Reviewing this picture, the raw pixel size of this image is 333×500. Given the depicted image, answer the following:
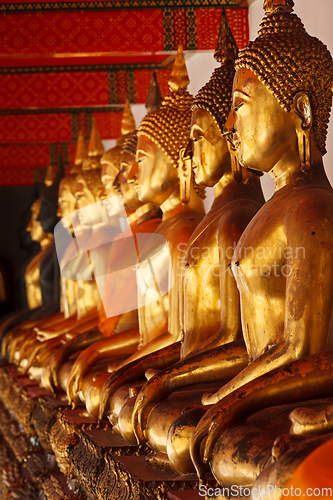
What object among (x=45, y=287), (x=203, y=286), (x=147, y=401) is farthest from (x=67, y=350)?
(x=45, y=287)

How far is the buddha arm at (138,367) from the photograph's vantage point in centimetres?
299

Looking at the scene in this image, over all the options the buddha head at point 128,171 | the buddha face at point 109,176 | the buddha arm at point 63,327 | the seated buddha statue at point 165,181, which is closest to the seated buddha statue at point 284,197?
the seated buddha statue at point 165,181

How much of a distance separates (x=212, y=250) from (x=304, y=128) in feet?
2.32

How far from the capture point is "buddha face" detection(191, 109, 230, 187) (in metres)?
2.89

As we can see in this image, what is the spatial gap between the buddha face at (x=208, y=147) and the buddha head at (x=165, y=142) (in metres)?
0.56

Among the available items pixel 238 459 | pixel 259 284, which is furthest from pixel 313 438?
pixel 259 284

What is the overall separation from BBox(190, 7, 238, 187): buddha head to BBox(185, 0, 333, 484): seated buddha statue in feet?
1.32

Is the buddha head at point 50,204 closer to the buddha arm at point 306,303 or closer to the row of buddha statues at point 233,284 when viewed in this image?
the row of buddha statues at point 233,284

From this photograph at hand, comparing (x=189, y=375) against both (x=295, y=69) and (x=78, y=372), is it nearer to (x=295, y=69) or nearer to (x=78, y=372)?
(x=295, y=69)

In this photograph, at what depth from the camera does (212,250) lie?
9.22 ft

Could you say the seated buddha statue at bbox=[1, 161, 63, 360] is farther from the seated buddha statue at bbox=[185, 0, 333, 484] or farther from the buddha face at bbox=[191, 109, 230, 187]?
the seated buddha statue at bbox=[185, 0, 333, 484]

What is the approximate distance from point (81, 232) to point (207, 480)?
3.50 metres

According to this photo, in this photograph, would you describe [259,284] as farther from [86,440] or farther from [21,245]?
[21,245]

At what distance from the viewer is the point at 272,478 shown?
1.53 metres
